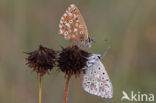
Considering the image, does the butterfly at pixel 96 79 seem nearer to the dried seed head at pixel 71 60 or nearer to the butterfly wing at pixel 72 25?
the dried seed head at pixel 71 60

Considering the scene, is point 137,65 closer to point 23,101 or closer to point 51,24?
point 51,24

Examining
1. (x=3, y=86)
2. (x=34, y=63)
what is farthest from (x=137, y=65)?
(x=34, y=63)

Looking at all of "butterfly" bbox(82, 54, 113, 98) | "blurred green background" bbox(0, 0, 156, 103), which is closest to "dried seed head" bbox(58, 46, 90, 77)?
"butterfly" bbox(82, 54, 113, 98)

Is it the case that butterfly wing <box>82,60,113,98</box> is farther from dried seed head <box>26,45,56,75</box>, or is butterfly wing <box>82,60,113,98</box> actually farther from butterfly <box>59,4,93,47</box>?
dried seed head <box>26,45,56,75</box>

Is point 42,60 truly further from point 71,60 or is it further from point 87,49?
point 87,49

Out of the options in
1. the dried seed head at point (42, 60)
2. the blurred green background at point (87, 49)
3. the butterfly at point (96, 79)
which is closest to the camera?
the dried seed head at point (42, 60)

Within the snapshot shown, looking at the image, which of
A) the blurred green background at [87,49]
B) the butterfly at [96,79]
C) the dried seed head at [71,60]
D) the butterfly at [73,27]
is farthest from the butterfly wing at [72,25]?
the blurred green background at [87,49]
